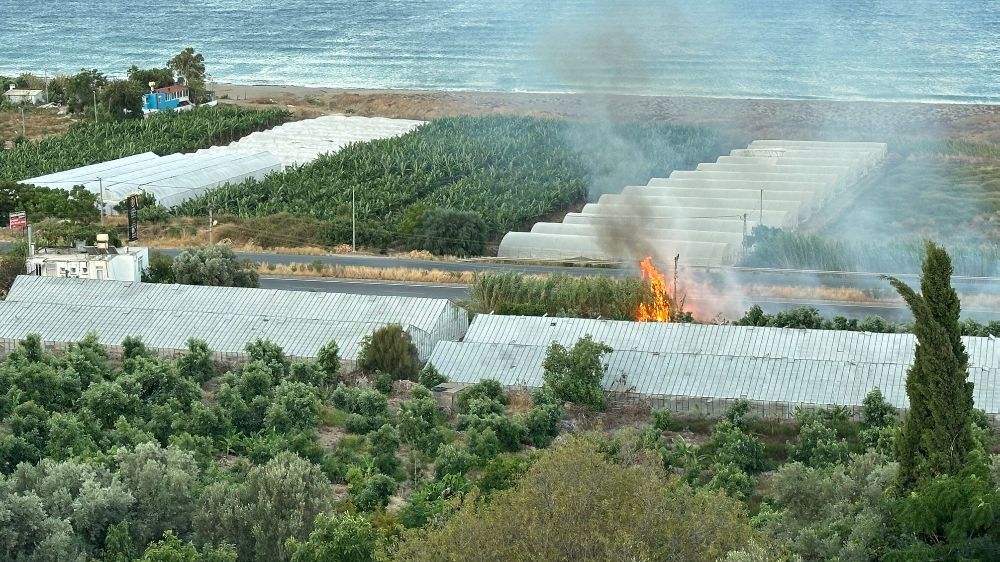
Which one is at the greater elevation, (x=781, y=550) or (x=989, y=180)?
(x=781, y=550)

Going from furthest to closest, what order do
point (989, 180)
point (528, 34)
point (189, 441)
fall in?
point (528, 34), point (989, 180), point (189, 441)

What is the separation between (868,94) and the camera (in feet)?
388

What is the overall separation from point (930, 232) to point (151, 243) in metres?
31.7

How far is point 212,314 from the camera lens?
50406mm

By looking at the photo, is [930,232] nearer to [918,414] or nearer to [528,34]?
[918,414]

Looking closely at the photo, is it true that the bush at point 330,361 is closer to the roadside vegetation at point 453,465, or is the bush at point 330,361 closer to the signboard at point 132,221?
the roadside vegetation at point 453,465

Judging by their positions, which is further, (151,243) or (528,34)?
(528,34)

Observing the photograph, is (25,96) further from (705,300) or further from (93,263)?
(705,300)

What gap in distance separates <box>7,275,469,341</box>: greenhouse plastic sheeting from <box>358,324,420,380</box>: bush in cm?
224

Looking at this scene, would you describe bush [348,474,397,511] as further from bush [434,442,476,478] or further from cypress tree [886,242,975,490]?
cypress tree [886,242,975,490]

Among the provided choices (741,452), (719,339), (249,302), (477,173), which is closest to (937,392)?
(741,452)

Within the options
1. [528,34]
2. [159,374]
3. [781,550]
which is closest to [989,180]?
[159,374]

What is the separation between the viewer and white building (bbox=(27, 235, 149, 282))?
2178 inches

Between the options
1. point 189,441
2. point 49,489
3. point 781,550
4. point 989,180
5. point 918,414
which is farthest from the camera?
point 989,180
